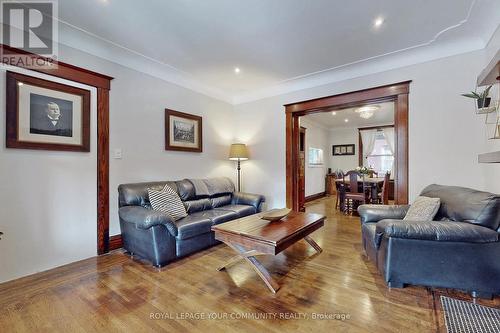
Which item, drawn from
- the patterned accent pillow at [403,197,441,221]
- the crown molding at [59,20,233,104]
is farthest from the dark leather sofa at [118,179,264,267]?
the patterned accent pillow at [403,197,441,221]

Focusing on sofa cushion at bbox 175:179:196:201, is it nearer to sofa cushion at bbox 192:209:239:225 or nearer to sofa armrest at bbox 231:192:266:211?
sofa cushion at bbox 192:209:239:225

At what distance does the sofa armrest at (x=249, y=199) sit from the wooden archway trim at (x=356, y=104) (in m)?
0.69

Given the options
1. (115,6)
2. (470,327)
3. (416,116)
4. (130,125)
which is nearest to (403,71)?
(416,116)

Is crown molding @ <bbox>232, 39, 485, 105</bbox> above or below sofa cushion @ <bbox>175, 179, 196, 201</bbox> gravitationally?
above

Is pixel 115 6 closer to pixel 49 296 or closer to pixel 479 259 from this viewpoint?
pixel 49 296

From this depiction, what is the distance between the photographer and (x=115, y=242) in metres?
2.98

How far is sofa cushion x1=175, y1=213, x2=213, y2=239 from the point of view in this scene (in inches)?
101

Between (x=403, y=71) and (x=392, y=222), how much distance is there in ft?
7.87

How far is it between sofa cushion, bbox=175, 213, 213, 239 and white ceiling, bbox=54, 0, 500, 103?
2.19 metres

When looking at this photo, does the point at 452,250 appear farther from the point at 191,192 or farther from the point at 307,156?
the point at 307,156

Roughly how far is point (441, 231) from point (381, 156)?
6.58 metres

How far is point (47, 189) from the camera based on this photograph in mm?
2434

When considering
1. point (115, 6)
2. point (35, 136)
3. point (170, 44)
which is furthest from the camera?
point (170, 44)

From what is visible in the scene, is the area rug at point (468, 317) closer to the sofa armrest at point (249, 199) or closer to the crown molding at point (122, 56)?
the sofa armrest at point (249, 199)
